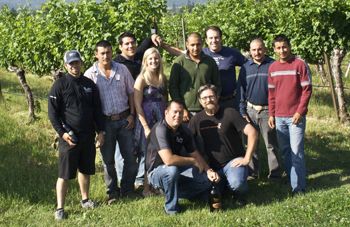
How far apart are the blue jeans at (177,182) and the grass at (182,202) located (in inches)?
6.2

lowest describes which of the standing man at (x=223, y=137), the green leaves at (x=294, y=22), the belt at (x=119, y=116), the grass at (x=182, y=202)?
the grass at (x=182, y=202)

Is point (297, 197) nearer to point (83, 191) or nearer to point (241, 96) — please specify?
point (241, 96)

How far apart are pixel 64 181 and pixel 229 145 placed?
2.01 m

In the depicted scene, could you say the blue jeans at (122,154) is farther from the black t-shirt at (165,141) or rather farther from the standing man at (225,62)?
the standing man at (225,62)

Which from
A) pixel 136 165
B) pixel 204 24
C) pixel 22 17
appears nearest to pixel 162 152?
pixel 136 165

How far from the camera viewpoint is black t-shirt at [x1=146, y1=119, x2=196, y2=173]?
5.19 meters

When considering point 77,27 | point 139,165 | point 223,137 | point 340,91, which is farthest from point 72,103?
point 340,91

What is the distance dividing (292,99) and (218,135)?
3.53 ft

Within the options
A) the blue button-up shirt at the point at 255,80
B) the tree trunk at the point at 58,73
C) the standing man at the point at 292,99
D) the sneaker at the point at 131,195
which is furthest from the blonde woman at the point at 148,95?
the tree trunk at the point at 58,73

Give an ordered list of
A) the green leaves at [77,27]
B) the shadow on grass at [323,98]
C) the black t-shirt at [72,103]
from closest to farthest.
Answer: the black t-shirt at [72,103] < the green leaves at [77,27] < the shadow on grass at [323,98]

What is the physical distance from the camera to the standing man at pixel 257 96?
20.7 ft

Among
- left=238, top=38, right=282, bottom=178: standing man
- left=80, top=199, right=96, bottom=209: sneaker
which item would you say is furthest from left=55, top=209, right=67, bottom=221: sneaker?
left=238, top=38, right=282, bottom=178: standing man

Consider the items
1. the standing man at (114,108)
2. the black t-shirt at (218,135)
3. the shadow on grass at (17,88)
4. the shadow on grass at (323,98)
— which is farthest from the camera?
the shadow on grass at (17,88)

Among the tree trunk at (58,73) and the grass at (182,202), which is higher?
the tree trunk at (58,73)
